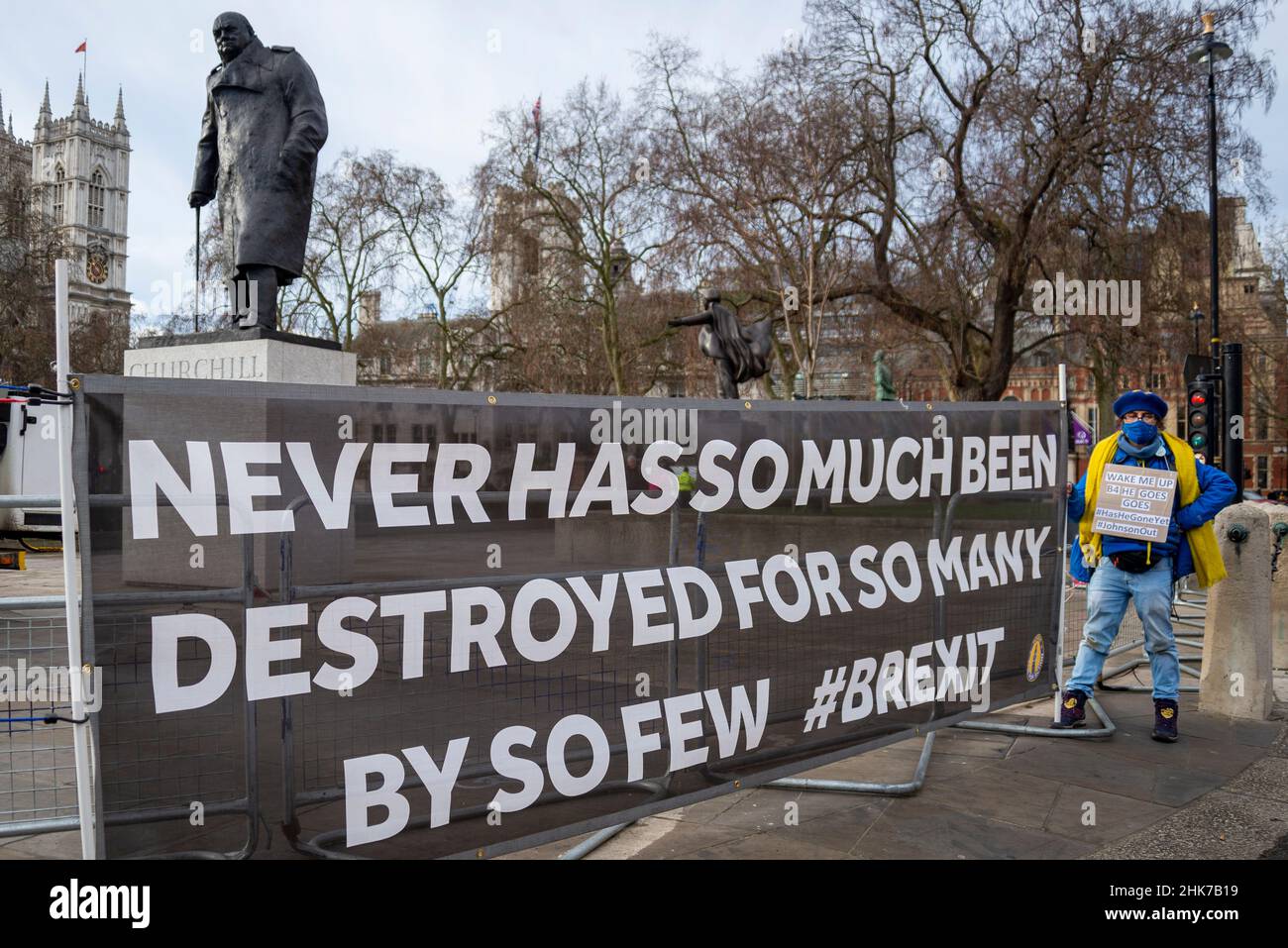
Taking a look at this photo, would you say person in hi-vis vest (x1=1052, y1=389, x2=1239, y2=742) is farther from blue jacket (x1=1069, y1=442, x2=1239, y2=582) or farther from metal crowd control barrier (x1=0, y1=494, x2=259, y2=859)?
metal crowd control barrier (x1=0, y1=494, x2=259, y2=859)

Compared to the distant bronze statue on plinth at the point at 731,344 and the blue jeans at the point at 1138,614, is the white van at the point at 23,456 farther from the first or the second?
the blue jeans at the point at 1138,614

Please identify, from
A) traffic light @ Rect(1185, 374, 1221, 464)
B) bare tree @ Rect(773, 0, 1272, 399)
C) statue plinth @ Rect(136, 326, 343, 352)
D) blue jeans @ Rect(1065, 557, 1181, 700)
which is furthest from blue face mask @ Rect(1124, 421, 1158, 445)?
bare tree @ Rect(773, 0, 1272, 399)

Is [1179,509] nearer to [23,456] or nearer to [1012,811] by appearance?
[1012,811]

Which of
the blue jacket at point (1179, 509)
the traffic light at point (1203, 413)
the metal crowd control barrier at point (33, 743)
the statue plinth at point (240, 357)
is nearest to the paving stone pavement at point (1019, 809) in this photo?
the blue jacket at point (1179, 509)

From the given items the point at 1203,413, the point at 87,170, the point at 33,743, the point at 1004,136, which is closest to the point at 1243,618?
the point at 33,743

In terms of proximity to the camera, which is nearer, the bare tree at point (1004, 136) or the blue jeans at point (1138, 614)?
the blue jeans at point (1138, 614)

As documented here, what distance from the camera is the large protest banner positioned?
3.07 m

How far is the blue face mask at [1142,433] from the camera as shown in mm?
6305

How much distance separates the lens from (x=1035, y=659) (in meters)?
6.07

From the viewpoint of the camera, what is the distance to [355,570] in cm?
352

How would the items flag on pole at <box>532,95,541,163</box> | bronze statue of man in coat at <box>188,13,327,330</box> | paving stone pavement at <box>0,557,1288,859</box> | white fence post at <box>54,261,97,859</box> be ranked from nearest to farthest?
white fence post at <box>54,261,97,859</box> → paving stone pavement at <box>0,557,1288,859</box> → bronze statue of man in coat at <box>188,13,327,330</box> → flag on pole at <box>532,95,541,163</box>

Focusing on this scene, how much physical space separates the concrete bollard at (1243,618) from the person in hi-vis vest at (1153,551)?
79 cm

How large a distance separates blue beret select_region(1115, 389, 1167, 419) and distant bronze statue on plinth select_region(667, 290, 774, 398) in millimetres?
8490

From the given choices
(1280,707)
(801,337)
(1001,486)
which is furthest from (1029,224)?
(1001,486)
